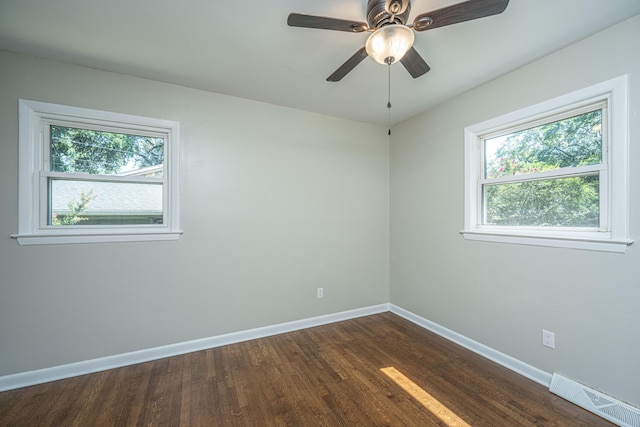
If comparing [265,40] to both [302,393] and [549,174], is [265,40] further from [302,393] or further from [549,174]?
[302,393]

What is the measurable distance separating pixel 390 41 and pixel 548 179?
Answer: 5.78ft


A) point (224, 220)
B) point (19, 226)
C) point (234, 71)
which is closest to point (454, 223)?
point (224, 220)

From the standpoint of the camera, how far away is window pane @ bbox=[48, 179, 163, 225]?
6.89 feet

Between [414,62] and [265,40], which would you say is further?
[265,40]

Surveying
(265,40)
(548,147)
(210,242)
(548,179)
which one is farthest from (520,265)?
(210,242)

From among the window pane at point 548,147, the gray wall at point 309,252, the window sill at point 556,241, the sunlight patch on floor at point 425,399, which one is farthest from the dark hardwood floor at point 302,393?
the window pane at point 548,147

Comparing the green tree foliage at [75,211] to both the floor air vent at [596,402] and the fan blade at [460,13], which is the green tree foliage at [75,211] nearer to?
the fan blade at [460,13]

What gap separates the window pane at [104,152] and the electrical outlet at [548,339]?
356cm

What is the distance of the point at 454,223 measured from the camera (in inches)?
104

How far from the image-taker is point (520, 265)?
6.89ft

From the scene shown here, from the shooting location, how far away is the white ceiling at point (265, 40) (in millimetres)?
1496

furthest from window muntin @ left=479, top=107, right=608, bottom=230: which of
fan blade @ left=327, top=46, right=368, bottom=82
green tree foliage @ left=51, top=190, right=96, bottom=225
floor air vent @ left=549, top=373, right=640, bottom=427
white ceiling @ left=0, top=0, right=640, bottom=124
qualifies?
green tree foliage @ left=51, top=190, right=96, bottom=225

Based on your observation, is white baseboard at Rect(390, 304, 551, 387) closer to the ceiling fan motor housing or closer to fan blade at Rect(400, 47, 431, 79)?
fan blade at Rect(400, 47, 431, 79)

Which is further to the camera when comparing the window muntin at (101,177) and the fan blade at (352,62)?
the window muntin at (101,177)
